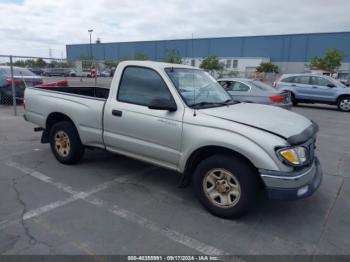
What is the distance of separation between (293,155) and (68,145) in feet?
12.2

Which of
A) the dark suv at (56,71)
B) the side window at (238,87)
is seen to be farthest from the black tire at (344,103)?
the dark suv at (56,71)

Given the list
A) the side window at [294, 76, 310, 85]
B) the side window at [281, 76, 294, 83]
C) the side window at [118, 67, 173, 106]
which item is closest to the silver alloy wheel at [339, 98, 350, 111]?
the side window at [294, 76, 310, 85]

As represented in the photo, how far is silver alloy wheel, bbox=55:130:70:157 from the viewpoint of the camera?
5.20 meters

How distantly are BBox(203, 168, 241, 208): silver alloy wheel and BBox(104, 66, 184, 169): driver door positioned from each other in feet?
1.67

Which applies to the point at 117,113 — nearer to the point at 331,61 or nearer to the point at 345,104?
the point at 345,104

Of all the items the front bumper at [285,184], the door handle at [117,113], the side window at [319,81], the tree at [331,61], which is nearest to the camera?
the front bumper at [285,184]

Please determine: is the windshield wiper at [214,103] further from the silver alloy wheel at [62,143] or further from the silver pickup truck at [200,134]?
the silver alloy wheel at [62,143]

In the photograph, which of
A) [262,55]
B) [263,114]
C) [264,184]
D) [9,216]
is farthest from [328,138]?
[262,55]

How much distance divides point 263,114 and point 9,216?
11.0ft

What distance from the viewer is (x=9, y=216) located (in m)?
3.50

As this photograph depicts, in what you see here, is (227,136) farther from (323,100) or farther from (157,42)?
(157,42)

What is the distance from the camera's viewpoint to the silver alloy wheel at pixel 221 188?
3.45 metres

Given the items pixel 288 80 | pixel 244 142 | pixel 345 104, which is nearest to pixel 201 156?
pixel 244 142

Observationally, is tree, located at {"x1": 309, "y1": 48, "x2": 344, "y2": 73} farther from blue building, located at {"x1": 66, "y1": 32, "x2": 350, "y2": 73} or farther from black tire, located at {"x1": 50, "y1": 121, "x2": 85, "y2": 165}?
A: black tire, located at {"x1": 50, "y1": 121, "x2": 85, "y2": 165}
